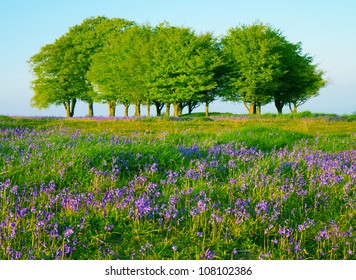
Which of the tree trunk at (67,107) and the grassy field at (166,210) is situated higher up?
the tree trunk at (67,107)

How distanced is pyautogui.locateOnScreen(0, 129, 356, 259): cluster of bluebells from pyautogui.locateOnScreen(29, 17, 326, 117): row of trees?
39.4m

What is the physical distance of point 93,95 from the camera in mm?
54312

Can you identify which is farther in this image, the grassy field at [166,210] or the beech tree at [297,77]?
the beech tree at [297,77]

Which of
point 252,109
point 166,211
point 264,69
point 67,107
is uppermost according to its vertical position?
point 264,69

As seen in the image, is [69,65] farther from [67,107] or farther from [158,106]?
[158,106]

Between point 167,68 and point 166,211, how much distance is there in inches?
1725

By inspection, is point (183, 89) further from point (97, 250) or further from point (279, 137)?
point (97, 250)

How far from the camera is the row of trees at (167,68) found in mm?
47781

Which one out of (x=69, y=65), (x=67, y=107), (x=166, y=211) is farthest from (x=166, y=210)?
(x=67, y=107)

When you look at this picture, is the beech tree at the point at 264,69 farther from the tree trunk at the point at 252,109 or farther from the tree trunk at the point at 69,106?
the tree trunk at the point at 69,106

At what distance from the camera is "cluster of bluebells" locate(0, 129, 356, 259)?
403 centimetres

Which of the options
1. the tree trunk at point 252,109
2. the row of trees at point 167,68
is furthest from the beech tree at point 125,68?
the tree trunk at point 252,109

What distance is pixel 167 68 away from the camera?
155 feet

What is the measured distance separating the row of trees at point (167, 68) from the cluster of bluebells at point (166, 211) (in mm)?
39393
